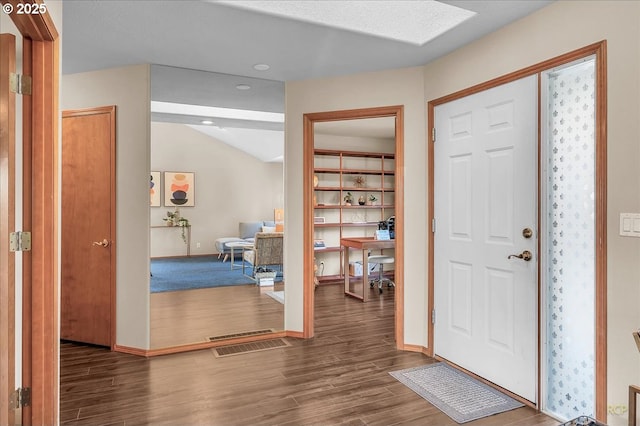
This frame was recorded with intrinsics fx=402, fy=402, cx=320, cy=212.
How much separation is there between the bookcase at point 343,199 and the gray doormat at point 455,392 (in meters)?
3.59

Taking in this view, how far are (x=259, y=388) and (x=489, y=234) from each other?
186cm

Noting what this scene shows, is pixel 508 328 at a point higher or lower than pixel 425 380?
higher

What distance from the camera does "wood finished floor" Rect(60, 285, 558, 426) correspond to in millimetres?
2289

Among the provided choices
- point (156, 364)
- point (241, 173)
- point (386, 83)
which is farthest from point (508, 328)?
point (241, 173)

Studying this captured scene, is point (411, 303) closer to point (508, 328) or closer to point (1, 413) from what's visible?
point (508, 328)

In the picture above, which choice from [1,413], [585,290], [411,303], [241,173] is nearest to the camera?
[1,413]

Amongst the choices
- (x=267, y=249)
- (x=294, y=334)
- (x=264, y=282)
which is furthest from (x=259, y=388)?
(x=267, y=249)

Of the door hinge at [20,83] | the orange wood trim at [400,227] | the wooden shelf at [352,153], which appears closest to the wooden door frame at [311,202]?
the orange wood trim at [400,227]

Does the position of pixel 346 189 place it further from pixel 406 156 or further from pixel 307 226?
pixel 406 156

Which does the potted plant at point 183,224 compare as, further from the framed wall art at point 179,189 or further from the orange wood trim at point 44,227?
the orange wood trim at point 44,227

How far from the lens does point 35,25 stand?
1.72m

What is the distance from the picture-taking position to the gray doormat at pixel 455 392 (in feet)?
7.78

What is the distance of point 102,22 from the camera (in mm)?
2582

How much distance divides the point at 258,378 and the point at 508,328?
5.64 feet
